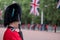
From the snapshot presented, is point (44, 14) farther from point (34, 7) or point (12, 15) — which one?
point (12, 15)

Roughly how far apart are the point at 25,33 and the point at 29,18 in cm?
39

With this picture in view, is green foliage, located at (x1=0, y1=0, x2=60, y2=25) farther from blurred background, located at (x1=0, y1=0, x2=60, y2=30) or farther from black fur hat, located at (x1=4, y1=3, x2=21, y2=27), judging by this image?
black fur hat, located at (x1=4, y1=3, x2=21, y2=27)

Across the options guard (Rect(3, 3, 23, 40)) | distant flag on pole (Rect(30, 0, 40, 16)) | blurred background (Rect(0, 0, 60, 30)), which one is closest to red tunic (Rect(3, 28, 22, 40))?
guard (Rect(3, 3, 23, 40))

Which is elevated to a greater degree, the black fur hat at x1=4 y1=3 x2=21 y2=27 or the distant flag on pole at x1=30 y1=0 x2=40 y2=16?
the black fur hat at x1=4 y1=3 x2=21 y2=27

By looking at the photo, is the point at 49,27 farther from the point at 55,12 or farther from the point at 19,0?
the point at 19,0

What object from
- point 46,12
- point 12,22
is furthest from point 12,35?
point 46,12

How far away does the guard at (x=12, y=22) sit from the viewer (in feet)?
3.06

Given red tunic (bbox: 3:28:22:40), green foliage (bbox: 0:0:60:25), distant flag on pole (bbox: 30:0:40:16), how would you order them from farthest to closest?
A: distant flag on pole (bbox: 30:0:40:16)
green foliage (bbox: 0:0:60:25)
red tunic (bbox: 3:28:22:40)

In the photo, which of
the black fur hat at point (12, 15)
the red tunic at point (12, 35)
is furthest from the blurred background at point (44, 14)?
the red tunic at point (12, 35)

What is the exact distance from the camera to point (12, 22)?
101 centimetres

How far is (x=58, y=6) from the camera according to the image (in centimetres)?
300

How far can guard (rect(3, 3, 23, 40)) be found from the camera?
3.06ft

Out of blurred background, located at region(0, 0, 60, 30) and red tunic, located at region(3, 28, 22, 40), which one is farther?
blurred background, located at region(0, 0, 60, 30)

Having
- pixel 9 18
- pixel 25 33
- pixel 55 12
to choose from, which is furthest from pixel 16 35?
pixel 25 33
